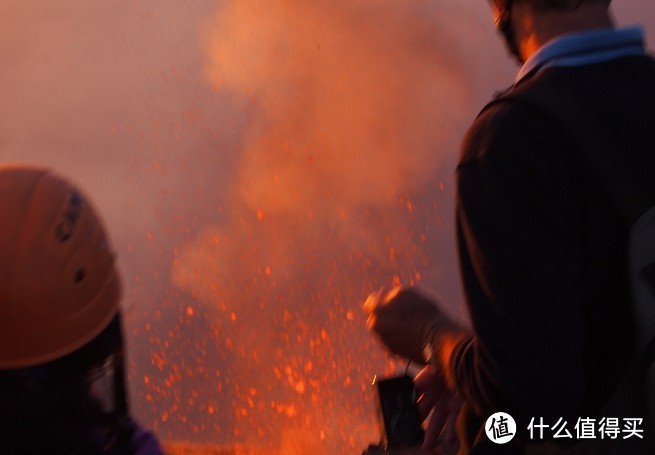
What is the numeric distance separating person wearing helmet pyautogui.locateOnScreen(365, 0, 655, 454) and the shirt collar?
0.09ft

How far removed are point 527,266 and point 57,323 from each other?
2.37 ft

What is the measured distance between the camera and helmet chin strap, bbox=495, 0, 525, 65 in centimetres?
180

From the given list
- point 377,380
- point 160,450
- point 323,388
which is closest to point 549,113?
point 377,380

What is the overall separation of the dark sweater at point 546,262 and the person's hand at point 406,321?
0.67 ft

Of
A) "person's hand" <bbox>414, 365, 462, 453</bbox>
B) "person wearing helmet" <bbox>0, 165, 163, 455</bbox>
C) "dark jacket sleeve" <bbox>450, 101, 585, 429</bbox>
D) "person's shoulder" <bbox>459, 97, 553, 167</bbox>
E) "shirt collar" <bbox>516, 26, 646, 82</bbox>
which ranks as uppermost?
"shirt collar" <bbox>516, 26, 646, 82</bbox>

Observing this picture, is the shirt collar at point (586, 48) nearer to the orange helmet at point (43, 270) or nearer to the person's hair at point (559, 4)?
the person's hair at point (559, 4)

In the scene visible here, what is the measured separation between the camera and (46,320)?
1.56 meters

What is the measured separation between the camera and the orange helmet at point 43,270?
1.53 metres

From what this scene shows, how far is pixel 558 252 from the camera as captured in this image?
5.08ft

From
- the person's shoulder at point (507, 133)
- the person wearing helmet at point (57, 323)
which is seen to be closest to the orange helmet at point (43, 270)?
the person wearing helmet at point (57, 323)

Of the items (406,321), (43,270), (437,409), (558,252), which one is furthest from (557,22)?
(43,270)

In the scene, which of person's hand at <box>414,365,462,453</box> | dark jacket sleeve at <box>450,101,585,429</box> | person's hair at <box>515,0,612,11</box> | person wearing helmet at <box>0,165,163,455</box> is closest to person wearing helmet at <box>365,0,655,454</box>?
dark jacket sleeve at <box>450,101,585,429</box>

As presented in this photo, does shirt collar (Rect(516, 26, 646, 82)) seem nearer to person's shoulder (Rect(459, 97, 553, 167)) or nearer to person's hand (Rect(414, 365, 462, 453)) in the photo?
person's shoulder (Rect(459, 97, 553, 167))

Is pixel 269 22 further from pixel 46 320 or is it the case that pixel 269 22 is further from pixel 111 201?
pixel 46 320
